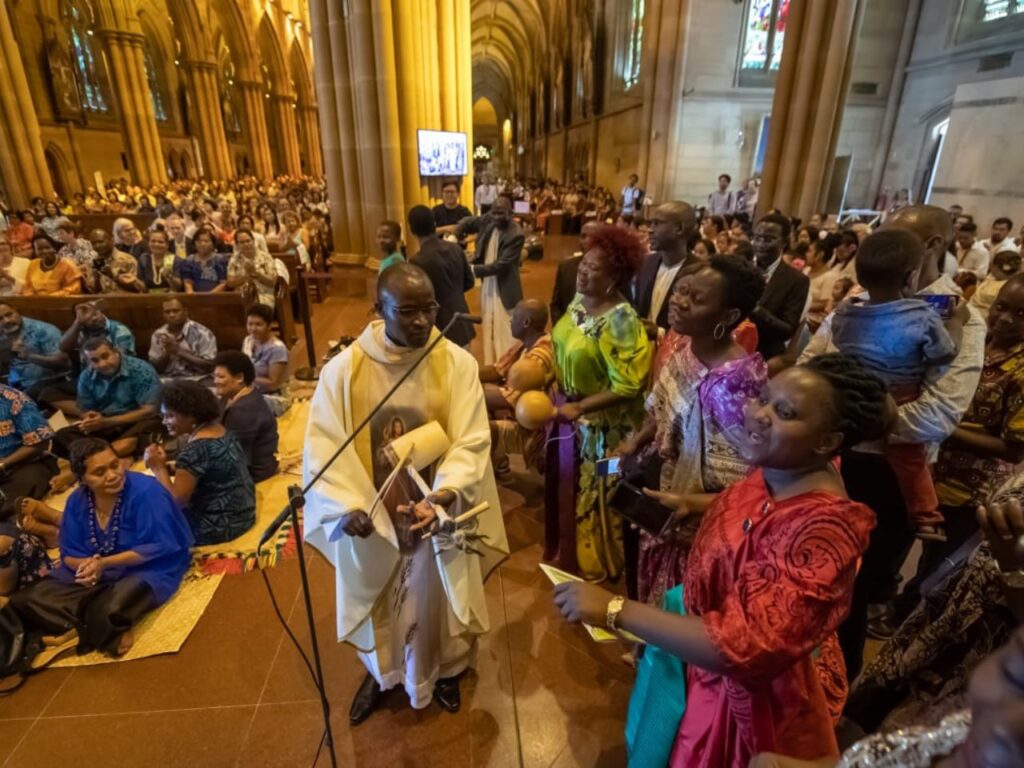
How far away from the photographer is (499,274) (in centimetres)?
538

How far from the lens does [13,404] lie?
13.1ft

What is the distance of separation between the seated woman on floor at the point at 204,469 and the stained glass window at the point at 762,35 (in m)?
19.1

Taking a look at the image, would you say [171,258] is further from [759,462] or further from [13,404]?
[759,462]

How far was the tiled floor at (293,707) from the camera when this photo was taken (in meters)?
2.34

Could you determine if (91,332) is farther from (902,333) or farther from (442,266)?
(902,333)

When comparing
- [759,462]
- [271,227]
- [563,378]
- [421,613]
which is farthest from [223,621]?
[271,227]

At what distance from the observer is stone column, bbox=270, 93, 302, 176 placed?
32.4 m

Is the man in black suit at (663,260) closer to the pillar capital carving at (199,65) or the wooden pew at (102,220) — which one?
the wooden pew at (102,220)

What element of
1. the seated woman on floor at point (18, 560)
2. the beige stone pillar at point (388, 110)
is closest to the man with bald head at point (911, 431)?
the seated woman on floor at point (18, 560)

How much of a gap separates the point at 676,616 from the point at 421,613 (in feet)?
4.36

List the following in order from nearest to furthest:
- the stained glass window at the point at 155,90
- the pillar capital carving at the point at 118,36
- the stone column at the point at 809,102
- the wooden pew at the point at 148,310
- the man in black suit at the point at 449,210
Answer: the wooden pew at the point at 148,310 < the man in black suit at the point at 449,210 < the stone column at the point at 809,102 < the pillar capital carving at the point at 118,36 < the stained glass window at the point at 155,90

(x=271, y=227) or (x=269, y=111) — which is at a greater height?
(x=269, y=111)

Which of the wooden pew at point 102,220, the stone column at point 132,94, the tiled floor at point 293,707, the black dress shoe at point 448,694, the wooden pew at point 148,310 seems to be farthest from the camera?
the stone column at point 132,94

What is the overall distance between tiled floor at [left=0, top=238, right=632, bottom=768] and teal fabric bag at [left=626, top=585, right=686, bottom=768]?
0.75 m
